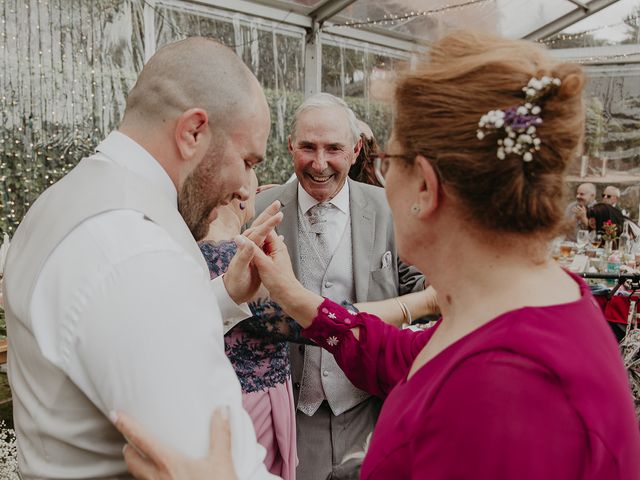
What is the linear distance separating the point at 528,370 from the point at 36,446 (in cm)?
80

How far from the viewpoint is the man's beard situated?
1.18 m

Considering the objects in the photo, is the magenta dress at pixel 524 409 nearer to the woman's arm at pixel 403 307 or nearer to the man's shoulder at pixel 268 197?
the woman's arm at pixel 403 307

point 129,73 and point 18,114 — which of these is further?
point 129,73

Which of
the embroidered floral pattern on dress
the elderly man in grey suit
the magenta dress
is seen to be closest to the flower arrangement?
the elderly man in grey suit

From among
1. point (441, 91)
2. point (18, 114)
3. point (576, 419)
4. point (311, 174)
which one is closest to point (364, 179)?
point (311, 174)

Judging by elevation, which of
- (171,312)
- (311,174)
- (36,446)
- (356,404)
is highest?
(311,174)

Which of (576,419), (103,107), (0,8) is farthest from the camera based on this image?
(103,107)

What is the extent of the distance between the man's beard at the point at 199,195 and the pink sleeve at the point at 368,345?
53 cm

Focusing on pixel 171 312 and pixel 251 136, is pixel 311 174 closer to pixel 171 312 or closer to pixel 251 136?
pixel 251 136

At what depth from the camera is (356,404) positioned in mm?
2182

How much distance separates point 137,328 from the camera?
2.75ft

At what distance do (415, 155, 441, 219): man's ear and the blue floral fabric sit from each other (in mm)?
853

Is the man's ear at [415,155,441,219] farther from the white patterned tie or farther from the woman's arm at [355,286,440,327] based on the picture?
the white patterned tie

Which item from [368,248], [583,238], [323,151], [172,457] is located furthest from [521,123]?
[583,238]
